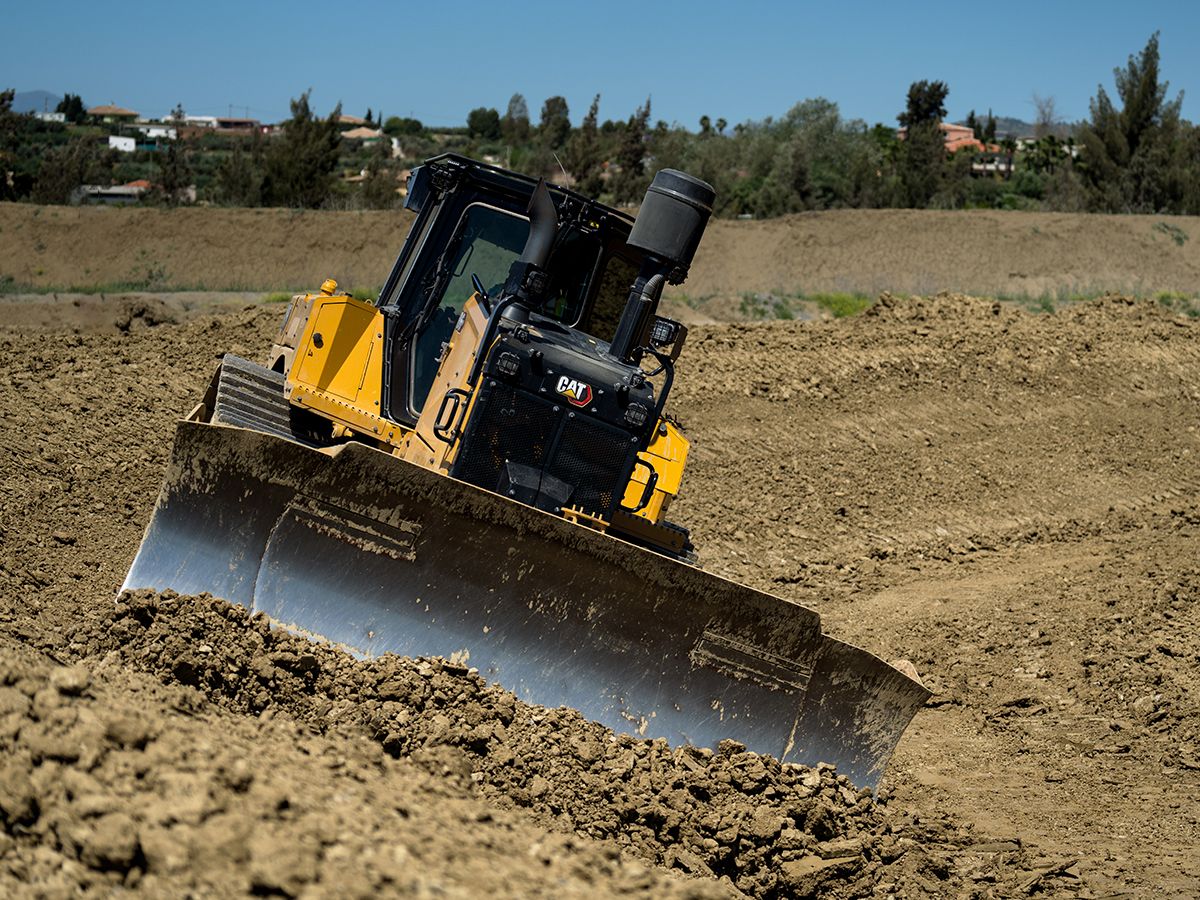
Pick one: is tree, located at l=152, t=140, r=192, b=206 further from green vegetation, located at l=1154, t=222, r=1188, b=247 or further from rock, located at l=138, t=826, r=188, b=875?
rock, located at l=138, t=826, r=188, b=875

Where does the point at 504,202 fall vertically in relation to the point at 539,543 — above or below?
above

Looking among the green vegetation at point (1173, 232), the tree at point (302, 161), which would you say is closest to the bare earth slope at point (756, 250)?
the green vegetation at point (1173, 232)

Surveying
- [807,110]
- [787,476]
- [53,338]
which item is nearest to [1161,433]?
[787,476]

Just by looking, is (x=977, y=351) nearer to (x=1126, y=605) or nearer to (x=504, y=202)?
(x=1126, y=605)

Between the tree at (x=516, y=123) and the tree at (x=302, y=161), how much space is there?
1337 inches

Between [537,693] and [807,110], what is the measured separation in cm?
5128

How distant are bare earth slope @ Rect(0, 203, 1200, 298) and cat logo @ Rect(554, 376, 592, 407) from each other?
18314mm

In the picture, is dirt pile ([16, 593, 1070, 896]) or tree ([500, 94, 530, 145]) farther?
tree ([500, 94, 530, 145])

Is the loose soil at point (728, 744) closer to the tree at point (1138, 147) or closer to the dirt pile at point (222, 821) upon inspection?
the dirt pile at point (222, 821)

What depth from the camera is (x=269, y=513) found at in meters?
6.20

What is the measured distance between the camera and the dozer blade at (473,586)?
6168 mm

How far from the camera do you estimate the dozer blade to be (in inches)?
243

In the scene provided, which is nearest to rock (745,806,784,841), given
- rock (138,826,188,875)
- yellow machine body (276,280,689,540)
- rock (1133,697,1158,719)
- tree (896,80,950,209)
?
yellow machine body (276,280,689,540)

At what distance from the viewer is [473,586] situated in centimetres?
627
